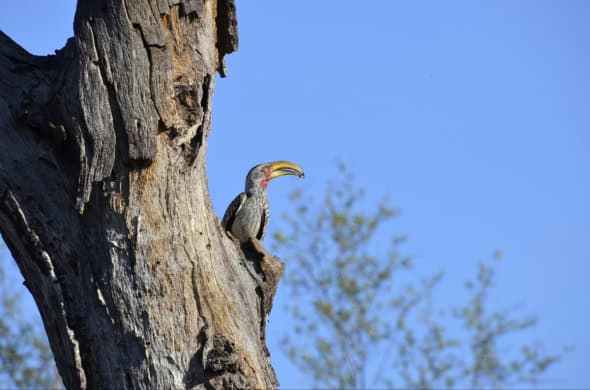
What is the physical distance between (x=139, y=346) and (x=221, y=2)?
1.84m

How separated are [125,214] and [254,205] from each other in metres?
2.93

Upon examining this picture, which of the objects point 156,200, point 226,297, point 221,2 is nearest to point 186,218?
point 156,200

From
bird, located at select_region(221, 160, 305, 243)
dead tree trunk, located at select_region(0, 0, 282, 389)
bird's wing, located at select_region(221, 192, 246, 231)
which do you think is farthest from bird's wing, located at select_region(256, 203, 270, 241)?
dead tree trunk, located at select_region(0, 0, 282, 389)

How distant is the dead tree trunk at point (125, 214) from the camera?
3570 mm

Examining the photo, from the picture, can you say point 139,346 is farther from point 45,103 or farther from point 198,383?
point 45,103

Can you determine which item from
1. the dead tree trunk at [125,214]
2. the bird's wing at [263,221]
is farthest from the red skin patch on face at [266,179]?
the dead tree trunk at [125,214]

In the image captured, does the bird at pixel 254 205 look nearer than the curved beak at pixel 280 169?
Yes

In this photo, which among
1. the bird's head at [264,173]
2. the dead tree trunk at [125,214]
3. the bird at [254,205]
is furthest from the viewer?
the bird's head at [264,173]

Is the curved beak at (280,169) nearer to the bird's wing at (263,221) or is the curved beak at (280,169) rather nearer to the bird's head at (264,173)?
the bird's head at (264,173)

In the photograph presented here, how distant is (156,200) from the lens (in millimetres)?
3785

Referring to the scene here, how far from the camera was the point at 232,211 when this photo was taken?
6.69 metres

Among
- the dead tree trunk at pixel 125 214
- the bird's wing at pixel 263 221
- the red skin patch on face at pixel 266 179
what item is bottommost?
the dead tree trunk at pixel 125 214

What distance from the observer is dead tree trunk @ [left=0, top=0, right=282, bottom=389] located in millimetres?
3570

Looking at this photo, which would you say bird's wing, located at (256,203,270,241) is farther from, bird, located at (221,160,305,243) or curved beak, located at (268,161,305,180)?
curved beak, located at (268,161,305,180)
